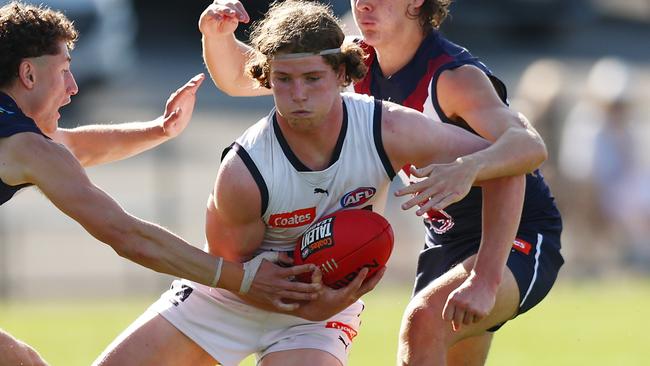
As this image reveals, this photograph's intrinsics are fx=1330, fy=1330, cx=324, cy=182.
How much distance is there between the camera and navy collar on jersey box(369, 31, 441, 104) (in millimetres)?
5910

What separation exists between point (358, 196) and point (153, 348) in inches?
43.8

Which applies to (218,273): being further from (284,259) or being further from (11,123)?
(11,123)

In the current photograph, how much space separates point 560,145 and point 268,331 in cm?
900

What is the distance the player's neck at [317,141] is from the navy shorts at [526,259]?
0.85m

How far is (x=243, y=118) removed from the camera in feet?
67.3

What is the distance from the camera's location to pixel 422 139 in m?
5.47

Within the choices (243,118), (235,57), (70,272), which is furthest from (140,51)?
(235,57)

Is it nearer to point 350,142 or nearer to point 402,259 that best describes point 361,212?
point 350,142

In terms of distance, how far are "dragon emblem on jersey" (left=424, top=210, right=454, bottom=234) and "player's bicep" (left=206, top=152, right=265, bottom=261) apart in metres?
0.90

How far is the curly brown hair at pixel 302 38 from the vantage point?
216 inches

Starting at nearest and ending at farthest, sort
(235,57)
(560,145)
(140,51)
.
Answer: (235,57)
(560,145)
(140,51)

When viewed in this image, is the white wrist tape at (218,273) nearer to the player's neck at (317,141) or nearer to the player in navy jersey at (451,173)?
the player's neck at (317,141)

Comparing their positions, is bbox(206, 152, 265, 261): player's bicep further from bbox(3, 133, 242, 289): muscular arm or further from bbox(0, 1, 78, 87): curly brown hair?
bbox(0, 1, 78, 87): curly brown hair

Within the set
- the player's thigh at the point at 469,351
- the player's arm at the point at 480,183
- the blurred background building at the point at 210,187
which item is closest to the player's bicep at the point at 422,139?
the player's arm at the point at 480,183
